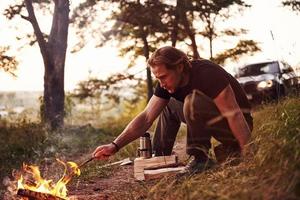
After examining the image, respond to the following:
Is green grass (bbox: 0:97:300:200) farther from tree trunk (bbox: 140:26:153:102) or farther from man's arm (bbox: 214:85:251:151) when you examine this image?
tree trunk (bbox: 140:26:153:102)

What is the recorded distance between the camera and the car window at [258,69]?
15.0 metres

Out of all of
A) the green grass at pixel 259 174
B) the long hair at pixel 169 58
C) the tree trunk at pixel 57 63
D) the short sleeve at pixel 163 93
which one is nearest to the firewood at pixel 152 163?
the green grass at pixel 259 174

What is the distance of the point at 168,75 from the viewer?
397cm

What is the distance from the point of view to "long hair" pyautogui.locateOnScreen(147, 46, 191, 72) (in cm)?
393

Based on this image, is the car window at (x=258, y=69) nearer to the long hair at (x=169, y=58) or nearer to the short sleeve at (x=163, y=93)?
the short sleeve at (x=163, y=93)

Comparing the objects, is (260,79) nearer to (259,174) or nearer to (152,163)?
(152,163)

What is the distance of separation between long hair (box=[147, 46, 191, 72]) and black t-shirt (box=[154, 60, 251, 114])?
11cm

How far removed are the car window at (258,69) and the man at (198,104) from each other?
10933mm

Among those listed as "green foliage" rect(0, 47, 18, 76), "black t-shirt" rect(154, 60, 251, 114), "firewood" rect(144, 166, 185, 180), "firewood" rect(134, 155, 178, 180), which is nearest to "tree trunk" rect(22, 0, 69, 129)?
"green foliage" rect(0, 47, 18, 76)

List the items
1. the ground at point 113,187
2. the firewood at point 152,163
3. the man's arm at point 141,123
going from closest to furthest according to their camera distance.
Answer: the ground at point 113,187 → the man's arm at point 141,123 → the firewood at point 152,163

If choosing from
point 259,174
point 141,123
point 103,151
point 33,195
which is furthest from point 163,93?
point 259,174

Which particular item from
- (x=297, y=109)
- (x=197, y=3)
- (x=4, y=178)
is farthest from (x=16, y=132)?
(x=197, y=3)

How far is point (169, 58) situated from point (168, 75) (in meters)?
0.13

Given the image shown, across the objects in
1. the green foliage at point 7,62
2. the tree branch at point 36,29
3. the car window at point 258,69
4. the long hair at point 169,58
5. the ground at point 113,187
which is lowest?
the ground at point 113,187
